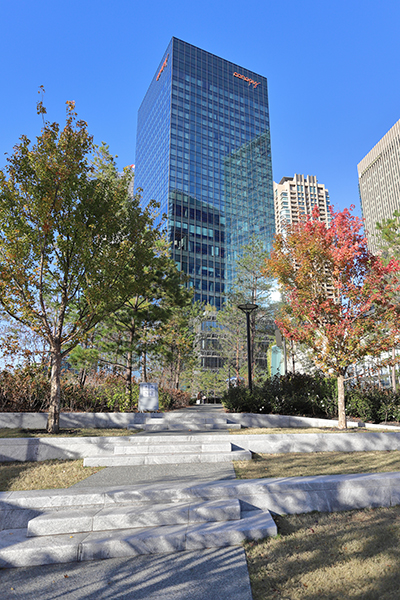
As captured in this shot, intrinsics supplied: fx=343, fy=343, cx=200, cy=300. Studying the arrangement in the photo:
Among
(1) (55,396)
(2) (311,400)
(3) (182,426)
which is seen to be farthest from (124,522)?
(2) (311,400)

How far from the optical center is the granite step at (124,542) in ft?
13.0

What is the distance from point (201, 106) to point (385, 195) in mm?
58868

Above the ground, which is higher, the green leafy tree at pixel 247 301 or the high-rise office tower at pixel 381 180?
the high-rise office tower at pixel 381 180

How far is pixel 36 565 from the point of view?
Result: 12.9 feet

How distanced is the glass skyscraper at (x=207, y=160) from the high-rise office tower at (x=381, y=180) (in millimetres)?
28074

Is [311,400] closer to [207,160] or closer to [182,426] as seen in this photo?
[182,426]

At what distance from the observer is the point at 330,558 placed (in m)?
3.62

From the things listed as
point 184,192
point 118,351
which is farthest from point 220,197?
point 118,351

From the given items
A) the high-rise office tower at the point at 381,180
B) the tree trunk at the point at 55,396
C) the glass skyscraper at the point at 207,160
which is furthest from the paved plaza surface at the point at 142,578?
the high-rise office tower at the point at 381,180

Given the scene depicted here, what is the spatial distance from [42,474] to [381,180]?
4553 inches

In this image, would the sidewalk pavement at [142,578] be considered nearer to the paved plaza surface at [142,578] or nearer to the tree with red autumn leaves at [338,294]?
the paved plaza surface at [142,578]

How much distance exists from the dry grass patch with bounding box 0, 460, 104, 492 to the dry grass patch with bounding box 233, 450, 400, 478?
10.0 feet

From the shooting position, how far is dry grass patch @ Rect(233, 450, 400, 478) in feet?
20.1

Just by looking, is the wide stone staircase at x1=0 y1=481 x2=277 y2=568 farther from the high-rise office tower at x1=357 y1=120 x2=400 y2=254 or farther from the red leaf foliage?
the high-rise office tower at x1=357 y1=120 x2=400 y2=254
